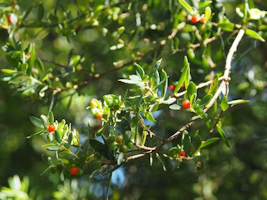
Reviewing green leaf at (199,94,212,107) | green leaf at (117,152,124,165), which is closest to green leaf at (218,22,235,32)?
green leaf at (199,94,212,107)

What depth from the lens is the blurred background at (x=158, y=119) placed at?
139cm

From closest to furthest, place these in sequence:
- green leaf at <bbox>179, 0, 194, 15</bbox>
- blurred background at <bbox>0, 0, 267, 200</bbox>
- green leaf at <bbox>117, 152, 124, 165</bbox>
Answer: green leaf at <bbox>117, 152, 124, 165</bbox>, green leaf at <bbox>179, 0, 194, 15</bbox>, blurred background at <bbox>0, 0, 267, 200</bbox>

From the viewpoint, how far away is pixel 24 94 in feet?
4.17

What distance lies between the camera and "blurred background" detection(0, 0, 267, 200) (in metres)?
1.39

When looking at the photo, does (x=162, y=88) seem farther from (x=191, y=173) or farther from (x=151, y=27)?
(x=191, y=173)

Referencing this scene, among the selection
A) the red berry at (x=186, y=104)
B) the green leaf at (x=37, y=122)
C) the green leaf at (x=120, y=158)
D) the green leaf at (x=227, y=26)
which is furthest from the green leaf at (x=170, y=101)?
the green leaf at (x=227, y=26)

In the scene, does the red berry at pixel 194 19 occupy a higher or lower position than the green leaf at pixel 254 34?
higher

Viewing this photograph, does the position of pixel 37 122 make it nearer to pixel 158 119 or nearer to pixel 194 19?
pixel 194 19

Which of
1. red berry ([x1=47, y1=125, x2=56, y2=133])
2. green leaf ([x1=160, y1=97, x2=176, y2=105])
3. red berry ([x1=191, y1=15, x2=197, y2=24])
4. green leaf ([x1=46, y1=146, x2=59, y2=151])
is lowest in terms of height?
green leaf ([x1=46, y1=146, x2=59, y2=151])

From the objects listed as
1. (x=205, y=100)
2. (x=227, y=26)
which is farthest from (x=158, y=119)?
(x=205, y=100)

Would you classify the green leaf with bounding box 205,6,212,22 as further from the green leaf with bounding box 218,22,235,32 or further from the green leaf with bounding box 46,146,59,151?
the green leaf with bounding box 46,146,59,151

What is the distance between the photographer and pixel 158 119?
183cm

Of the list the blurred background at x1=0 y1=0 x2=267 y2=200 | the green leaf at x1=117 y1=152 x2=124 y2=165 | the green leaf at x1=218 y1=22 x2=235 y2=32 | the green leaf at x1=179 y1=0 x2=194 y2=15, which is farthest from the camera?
the blurred background at x1=0 y1=0 x2=267 y2=200

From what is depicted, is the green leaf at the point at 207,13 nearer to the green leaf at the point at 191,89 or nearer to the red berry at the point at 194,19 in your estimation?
the red berry at the point at 194,19
